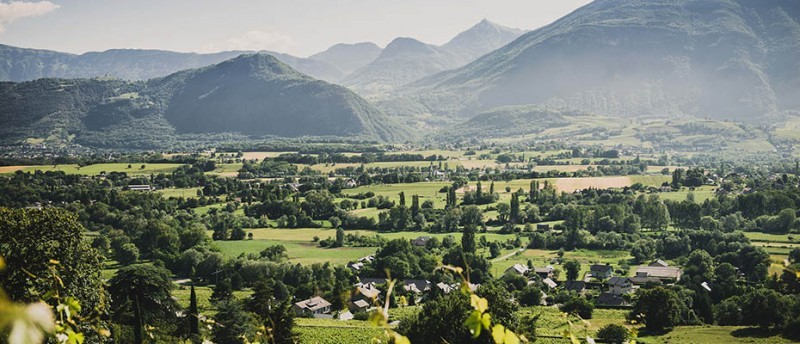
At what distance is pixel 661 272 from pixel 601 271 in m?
4.46

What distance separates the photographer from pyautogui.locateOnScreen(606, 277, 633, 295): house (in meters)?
48.5

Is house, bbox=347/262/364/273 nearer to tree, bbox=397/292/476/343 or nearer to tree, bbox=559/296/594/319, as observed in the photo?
tree, bbox=559/296/594/319

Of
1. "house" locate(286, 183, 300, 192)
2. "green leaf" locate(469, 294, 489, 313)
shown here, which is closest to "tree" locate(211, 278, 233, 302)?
"green leaf" locate(469, 294, 489, 313)

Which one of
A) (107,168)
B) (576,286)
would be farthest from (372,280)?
(107,168)

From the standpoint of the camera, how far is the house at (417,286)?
165 ft

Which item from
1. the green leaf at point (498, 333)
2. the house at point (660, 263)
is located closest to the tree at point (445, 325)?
the green leaf at point (498, 333)

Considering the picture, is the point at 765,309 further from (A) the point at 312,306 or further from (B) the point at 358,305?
(A) the point at 312,306

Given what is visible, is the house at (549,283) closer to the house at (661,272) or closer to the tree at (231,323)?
the house at (661,272)

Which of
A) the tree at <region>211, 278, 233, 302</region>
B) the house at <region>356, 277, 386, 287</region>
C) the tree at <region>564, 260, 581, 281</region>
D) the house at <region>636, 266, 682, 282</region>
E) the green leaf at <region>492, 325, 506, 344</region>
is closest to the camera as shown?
the green leaf at <region>492, 325, 506, 344</region>

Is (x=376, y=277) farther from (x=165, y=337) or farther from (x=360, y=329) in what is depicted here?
(x=165, y=337)

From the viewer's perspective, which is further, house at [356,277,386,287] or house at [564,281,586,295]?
house at [356,277,386,287]

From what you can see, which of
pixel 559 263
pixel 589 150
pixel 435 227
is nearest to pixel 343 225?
pixel 435 227

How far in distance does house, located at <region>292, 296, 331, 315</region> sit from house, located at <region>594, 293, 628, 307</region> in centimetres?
1884

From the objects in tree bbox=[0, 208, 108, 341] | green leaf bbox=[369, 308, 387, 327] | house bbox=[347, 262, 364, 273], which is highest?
green leaf bbox=[369, 308, 387, 327]
